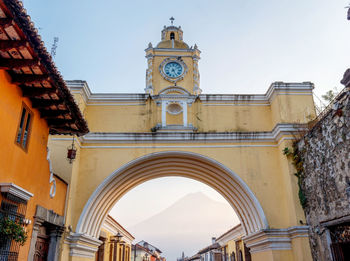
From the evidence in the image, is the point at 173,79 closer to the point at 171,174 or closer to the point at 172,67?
the point at 172,67

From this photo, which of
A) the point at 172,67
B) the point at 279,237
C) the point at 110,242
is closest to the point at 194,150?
the point at 172,67

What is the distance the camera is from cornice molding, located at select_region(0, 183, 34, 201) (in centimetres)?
554

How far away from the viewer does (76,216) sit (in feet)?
33.3

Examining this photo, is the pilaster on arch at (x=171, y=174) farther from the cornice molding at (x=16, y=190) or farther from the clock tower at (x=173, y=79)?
the cornice molding at (x=16, y=190)

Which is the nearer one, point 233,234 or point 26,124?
point 26,124

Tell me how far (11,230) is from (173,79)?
8104 millimetres

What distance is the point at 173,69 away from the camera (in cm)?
1267

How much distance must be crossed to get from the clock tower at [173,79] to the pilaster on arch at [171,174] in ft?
3.82

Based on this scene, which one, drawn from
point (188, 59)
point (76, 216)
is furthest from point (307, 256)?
point (188, 59)

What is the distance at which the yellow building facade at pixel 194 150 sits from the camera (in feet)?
33.3

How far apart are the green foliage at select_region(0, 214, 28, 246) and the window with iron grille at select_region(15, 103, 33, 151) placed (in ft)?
4.69

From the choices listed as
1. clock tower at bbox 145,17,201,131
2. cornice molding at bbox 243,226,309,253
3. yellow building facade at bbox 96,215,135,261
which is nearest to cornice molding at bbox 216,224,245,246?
cornice molding at bbox 243,226,309,253

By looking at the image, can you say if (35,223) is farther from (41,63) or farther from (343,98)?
(343,98)

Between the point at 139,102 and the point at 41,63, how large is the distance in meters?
6.24
